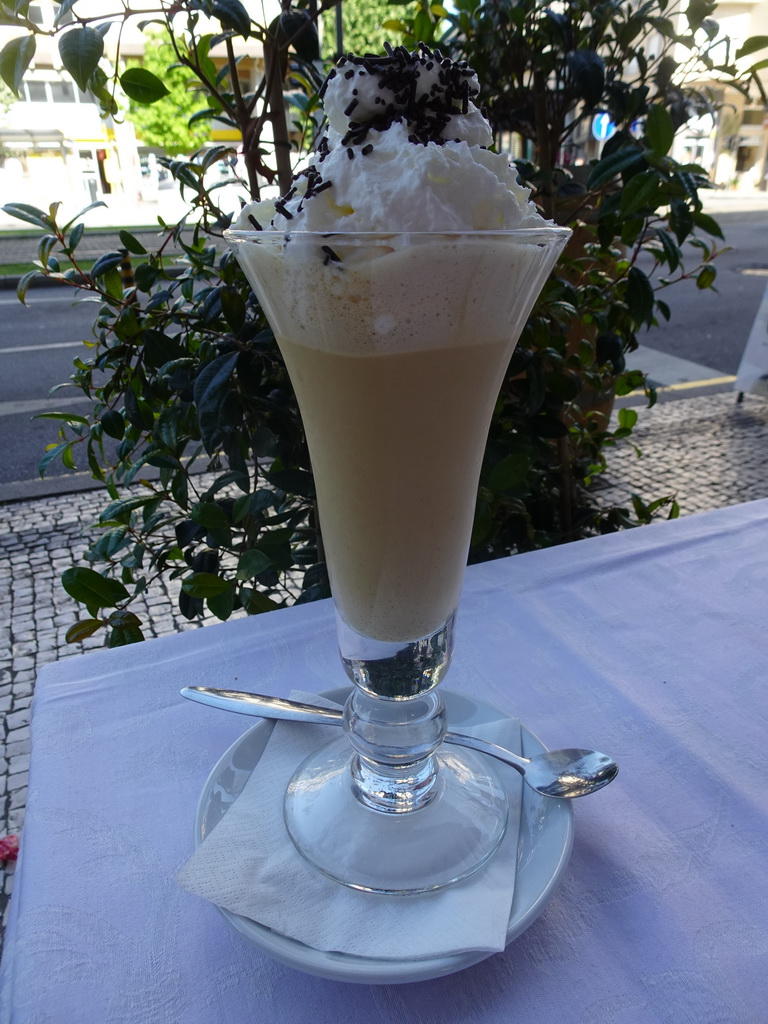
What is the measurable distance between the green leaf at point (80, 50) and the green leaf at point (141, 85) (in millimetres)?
192

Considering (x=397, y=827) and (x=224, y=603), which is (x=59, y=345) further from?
(x=397, y=827)

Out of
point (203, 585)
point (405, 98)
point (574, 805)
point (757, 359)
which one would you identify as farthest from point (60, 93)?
point (574, 805)

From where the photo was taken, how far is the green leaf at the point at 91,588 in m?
0.97

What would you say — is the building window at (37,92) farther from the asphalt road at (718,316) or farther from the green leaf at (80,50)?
the green leaf at (80,50)

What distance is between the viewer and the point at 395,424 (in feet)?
1.87

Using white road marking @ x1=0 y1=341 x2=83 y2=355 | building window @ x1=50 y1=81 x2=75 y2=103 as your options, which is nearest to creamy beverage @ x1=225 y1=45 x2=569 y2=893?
white road marking @ x1=0 y1=341 x2=83 y2=355

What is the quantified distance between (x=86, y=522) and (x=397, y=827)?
99.5 inches

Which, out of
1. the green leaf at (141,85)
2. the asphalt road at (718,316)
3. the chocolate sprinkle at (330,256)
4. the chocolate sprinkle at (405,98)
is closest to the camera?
the chocolate sprinkle at (330,256)

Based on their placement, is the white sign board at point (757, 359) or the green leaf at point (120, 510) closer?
the green leaf at point (120, 510)

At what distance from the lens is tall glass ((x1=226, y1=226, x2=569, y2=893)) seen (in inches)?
19.9

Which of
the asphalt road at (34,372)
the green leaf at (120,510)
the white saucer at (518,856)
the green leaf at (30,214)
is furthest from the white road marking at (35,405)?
the white saucer at (518,856)

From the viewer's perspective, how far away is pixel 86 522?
286cm

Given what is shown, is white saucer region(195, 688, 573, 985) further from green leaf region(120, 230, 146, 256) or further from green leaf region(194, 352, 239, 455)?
green leaf region(120, 230, 146, 256)

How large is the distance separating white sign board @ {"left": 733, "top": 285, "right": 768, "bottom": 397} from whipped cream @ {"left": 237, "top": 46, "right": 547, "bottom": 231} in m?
3.73
